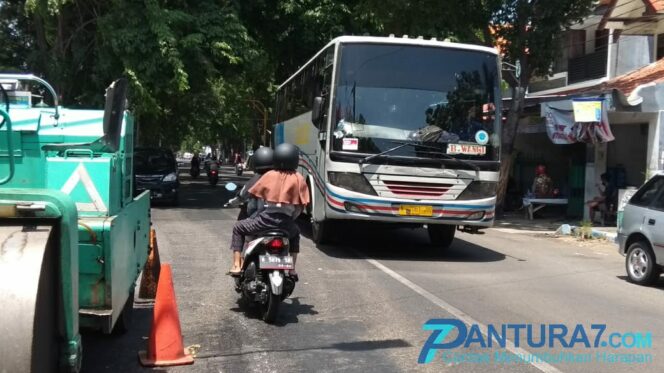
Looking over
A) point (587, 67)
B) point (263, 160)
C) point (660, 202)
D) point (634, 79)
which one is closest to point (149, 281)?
point (263, 160)

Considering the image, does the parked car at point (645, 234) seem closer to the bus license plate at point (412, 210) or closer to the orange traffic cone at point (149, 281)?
the bus license plate at point (412, 210)

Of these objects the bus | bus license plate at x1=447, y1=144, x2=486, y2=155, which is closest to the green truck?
the bus

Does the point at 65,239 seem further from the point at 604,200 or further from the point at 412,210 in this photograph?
the point at 604,200

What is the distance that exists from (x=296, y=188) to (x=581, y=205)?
52.6ft

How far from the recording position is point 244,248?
6.86 m

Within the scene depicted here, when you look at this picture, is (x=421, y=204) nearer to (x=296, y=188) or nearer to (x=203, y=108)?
(x=296, y=188)

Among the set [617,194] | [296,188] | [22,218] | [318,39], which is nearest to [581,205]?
[617,194]

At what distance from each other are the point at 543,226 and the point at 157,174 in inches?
426

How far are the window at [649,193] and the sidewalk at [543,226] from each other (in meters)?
5.48

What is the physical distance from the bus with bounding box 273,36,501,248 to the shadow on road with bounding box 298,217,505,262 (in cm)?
67

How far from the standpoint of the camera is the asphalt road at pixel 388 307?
5379 millimetres

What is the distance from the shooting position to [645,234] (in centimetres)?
930

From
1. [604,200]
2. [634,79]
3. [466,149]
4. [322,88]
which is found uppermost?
[634,79]

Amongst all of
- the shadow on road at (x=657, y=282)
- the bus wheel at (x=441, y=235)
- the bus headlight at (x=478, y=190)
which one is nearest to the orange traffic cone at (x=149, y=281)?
the bus headlight at (x=478, y=190)
